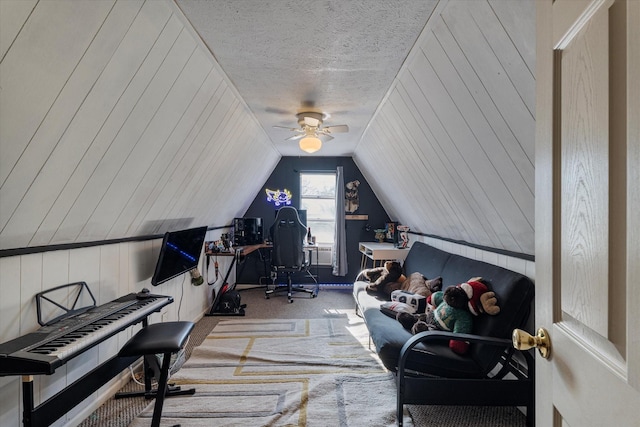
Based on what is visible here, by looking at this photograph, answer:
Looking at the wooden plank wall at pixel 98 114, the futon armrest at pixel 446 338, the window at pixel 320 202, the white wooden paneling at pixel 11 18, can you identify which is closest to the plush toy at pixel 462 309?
the futon armrest at pixel 446 338

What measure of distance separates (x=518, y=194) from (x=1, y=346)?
2.60 m

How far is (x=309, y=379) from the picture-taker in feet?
7.97

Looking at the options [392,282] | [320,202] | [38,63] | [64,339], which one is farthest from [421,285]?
[38,63]

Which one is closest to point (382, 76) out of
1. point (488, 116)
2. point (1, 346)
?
point (488, 116)

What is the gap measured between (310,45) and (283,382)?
232 centimetres

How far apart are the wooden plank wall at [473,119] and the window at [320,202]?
7.96 feet

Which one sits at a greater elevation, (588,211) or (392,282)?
(588,211)

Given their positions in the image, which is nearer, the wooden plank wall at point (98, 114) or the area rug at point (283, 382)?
the wooden plank wall at point (98, 114)

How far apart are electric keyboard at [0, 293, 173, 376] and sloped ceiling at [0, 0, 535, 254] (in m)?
0.45

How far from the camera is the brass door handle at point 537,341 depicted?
0.79 meters

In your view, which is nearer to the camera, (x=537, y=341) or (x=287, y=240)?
(x=537, y=341)

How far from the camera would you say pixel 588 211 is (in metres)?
0.63

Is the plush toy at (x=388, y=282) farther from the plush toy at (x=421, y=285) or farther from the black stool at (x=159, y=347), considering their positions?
the black stool at (x=159, y=347)

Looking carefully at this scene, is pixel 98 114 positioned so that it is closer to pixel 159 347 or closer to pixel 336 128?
pixel 159 347
